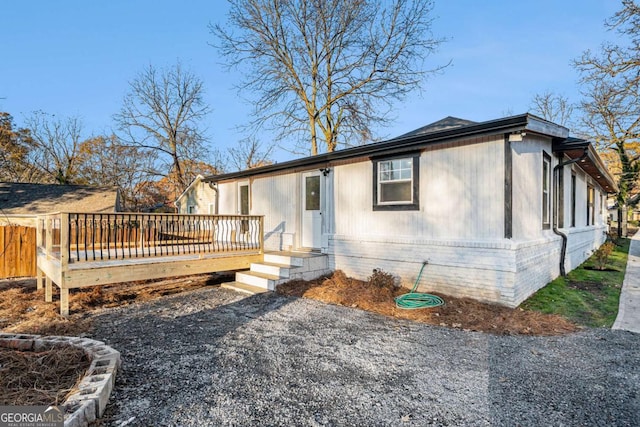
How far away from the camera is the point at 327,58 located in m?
15.6

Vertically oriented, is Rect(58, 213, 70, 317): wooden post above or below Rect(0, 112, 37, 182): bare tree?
below

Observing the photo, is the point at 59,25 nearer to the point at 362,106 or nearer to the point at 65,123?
the point at 362,106

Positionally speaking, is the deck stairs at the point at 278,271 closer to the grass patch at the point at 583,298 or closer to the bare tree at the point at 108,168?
the grass patch at the point at 583,298

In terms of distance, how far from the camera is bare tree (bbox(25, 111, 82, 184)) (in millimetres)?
25547

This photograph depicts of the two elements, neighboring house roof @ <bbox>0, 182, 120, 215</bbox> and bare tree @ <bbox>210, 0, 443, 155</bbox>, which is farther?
neighboring house roof @ <bbox>0, 182, 120, 215</bbox>

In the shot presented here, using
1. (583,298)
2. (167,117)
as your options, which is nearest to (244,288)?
(583,298)

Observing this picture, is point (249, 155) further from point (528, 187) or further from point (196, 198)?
point (528, 187)

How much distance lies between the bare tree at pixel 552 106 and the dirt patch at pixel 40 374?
3178 centimetres

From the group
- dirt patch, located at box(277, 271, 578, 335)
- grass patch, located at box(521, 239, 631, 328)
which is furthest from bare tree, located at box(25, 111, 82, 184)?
grass patch, located at box(521, 239, 631, 328)

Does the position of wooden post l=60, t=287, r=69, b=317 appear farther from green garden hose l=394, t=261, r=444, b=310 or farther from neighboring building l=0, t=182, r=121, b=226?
neighboring building l=0, t=182, r=121, b=226

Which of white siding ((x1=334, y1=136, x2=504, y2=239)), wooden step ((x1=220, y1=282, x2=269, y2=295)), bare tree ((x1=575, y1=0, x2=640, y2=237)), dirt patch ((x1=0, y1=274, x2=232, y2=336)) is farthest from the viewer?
bare tree ((x1=575, y1=0, x2=640, y2=237))

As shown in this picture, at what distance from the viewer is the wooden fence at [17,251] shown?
29.1 feet

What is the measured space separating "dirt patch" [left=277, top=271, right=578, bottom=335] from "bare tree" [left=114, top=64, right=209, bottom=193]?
1932 centimetres

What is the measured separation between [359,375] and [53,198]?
20.7m
